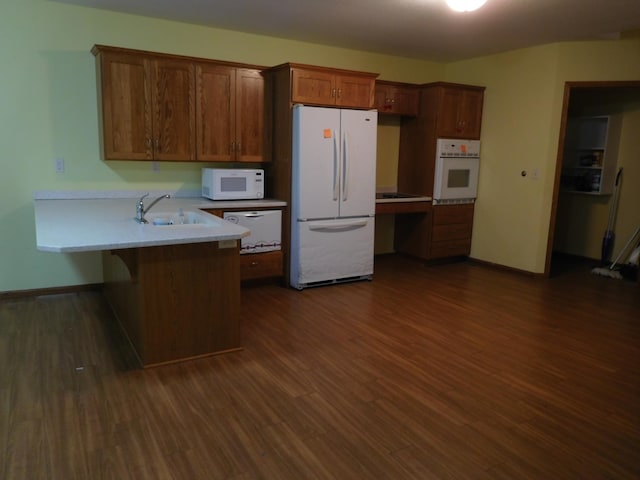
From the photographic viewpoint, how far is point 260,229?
14.6ft

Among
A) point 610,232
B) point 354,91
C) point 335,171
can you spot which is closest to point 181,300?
point 335,171

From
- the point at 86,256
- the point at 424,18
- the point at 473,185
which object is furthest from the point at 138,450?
the point at 473,185

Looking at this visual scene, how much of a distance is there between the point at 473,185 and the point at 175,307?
4.18 meters

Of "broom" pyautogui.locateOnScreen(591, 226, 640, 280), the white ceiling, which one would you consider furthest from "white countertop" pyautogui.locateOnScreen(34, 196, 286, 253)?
"broom" pyautogui.locateOnScreen(591, 226, 640, 280)

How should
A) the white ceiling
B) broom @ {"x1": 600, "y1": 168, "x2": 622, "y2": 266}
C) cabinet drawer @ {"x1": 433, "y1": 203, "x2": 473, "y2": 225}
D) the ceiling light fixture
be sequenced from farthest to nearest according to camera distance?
broom @ {"x1": 600, "y1": 168, "x2": 622, "y2": 266} → cabinet drawer @ {"x1": 433, "y1": 203, "x2": 473, "y2": 225} → the white ceiling → the ceiling light fixture

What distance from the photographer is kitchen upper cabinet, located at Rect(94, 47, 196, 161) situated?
3902 mm

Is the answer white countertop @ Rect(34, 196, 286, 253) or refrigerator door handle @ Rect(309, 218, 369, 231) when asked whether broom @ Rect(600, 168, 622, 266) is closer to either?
refrigerator door handle @ Rect(309, 218, 369, 231)

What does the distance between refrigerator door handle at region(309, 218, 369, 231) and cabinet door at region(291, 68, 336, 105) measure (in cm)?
115

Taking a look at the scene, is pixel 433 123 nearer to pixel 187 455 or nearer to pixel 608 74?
pixel 608 74

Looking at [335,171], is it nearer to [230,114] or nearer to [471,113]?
[230,114]

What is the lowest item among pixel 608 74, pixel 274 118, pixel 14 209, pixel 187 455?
pixel 187 455

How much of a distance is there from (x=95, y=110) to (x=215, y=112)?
1.04m

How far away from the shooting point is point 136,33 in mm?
4223

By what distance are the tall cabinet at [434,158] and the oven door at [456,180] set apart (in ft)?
0.26
